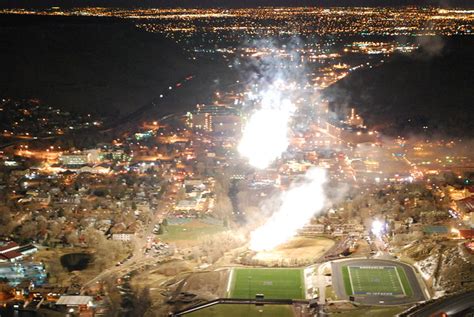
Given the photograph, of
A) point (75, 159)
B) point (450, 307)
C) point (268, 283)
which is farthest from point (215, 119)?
point (450, 307)

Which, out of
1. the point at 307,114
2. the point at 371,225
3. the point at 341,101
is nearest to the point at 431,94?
the point at 341,101

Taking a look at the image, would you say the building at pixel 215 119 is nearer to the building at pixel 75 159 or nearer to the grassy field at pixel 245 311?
the building at pixel 75 159

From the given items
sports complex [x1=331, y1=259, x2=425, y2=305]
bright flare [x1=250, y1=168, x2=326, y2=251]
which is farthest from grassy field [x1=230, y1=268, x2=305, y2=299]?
bright flare [x1=250, y1=168, x2=326, y2=251]

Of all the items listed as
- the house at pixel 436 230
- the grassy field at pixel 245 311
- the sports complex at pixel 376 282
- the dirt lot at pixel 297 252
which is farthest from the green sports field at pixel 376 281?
the house at pixel 436 230

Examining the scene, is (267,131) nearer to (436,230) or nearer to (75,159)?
(75,159)

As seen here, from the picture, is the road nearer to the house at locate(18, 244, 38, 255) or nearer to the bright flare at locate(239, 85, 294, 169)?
the house at locate(18, 244, 38, 255)

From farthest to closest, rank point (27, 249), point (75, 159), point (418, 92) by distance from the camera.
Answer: point (418, 92) < point (75, 159) < point (27, 249)

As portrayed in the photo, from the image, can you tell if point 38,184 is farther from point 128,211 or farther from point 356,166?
point 356,166
